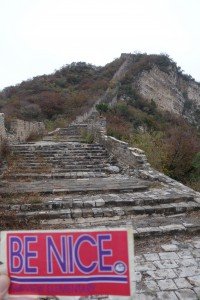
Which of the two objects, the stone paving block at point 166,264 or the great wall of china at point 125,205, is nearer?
the great wall of china at point 125,205

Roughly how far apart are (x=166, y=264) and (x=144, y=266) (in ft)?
1.11

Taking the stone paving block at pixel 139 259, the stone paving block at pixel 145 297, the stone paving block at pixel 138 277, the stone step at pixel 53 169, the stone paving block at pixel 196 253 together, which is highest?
the stone step at pixel 53 169

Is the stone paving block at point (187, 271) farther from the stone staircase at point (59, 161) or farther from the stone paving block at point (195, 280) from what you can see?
the stone staircase at point (59, 161)

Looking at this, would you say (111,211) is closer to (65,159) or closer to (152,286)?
(152,286)

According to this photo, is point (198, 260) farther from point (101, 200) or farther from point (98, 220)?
point (101, 200)

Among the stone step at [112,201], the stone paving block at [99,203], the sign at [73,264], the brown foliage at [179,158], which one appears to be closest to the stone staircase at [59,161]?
the brown foliage at [179,158]

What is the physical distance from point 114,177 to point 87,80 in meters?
34.2

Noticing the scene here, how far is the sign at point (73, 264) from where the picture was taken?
168cm

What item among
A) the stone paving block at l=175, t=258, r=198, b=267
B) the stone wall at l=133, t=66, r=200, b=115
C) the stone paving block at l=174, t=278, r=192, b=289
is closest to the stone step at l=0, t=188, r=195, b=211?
the stone paving block at l=175, t=258, r=198, b=267

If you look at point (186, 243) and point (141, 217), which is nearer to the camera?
point (186, 243)

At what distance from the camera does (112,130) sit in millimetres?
16156

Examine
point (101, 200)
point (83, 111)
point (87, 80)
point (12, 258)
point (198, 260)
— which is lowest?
point (198, 260)

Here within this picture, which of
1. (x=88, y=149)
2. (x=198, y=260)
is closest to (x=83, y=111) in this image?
(x=88, y=149)

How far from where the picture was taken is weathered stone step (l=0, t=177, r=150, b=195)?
7.82 meters
